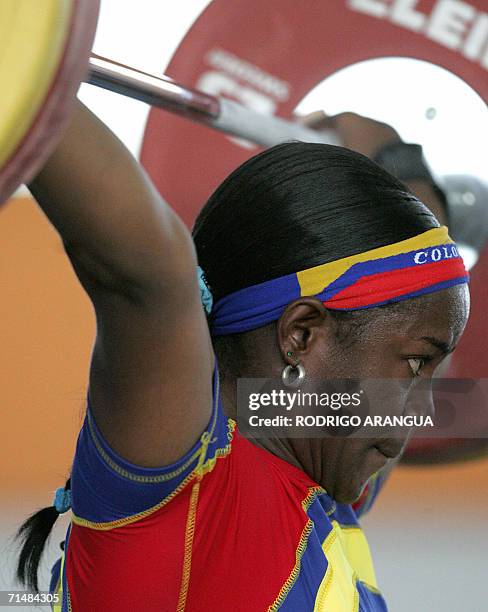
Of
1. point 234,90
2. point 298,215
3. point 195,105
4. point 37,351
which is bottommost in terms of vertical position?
point 298,215

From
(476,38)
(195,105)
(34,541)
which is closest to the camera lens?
(34,541)

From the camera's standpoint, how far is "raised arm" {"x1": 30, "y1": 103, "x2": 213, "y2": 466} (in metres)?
0.48

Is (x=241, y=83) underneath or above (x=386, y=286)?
above

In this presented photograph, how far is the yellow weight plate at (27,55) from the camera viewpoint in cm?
38

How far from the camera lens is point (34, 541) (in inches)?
34.2

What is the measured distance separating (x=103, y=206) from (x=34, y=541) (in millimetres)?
475

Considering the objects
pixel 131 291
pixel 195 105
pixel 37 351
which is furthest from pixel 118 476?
pixel 37 351

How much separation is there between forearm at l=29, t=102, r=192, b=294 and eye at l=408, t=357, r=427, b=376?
34 centimetres

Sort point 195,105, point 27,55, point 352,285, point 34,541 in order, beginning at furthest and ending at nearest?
1. point 195,105
2. point 34,541
3. point 352,285
4. point 27,55

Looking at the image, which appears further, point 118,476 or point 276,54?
point 276,54

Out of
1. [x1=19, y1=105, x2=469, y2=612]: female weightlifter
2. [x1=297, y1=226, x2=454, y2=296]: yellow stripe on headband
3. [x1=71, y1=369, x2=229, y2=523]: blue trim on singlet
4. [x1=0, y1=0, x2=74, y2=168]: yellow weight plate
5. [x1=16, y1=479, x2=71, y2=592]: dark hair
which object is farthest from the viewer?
[x1=16, y1=479, x2=71, y2=592]: dark hair

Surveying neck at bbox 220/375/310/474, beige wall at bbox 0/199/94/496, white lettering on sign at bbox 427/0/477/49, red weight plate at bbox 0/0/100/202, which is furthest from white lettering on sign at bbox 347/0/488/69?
red weight plate at bbox 0/0/100/202

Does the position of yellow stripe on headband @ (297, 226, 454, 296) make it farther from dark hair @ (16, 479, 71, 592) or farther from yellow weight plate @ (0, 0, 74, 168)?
yellow weight plate @ (0, 0, 74, 168)

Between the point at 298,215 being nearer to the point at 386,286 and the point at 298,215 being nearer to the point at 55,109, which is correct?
the point at 386,286
